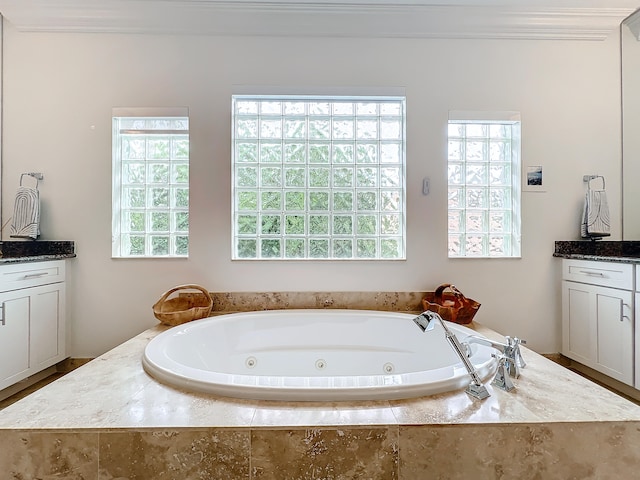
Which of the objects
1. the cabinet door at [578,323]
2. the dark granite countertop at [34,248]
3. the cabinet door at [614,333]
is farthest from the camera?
the dark granite countertop at [34,248]

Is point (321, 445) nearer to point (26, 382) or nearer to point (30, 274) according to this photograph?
point (30, 274)

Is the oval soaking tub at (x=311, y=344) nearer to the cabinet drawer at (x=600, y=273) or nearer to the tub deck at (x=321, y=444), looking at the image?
the tub deck at (x=321, y=444)

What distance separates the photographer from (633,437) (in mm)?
904

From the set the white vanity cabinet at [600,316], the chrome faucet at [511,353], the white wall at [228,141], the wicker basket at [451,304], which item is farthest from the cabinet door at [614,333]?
the chrome faucet at [511,353]

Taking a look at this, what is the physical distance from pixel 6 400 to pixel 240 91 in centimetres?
236

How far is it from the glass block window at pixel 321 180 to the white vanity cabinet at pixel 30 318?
3.98 ft

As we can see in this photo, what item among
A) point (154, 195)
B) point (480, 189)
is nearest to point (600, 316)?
point (480, 189)

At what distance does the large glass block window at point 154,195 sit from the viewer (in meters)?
2.35

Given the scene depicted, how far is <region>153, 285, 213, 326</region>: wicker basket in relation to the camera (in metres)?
1.95

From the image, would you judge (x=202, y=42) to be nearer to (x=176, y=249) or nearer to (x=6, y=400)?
(x=176, y=249)

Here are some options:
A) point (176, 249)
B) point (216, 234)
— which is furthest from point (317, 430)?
point (176, 249)

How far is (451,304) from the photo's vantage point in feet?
6.98

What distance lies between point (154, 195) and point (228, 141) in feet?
2.23

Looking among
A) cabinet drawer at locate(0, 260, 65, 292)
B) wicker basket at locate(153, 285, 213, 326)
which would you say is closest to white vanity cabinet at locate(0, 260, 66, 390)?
cabinet drawer at locate(0, 260, 65, 292)
